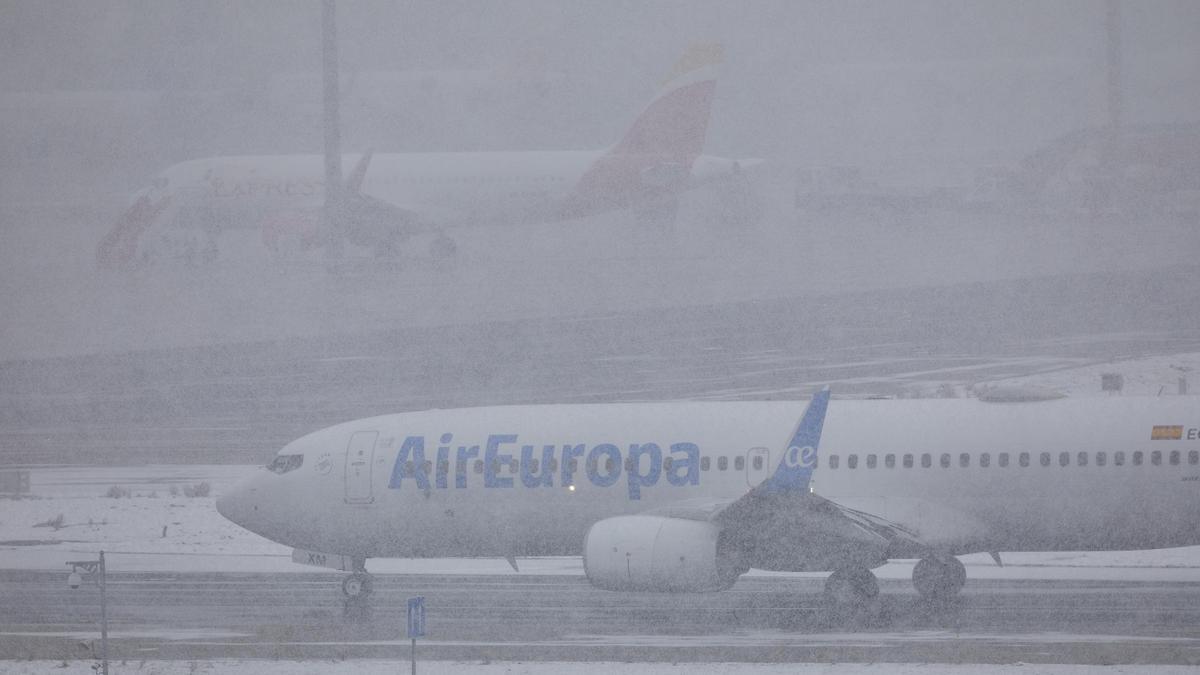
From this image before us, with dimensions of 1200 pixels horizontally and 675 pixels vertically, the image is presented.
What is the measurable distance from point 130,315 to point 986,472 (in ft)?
172

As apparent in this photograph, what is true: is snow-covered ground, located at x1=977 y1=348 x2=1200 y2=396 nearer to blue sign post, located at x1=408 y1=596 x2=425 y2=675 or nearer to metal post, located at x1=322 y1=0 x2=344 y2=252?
blue sign post, located at x1=408 y1=596 x2=425 y2=675

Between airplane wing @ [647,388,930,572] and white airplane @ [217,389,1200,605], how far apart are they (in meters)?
0.03

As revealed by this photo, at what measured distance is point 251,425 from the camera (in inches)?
1730

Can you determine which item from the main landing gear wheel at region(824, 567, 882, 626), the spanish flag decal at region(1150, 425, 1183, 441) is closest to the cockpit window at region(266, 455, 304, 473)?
the main landing gear wheel at region(824, 567, 882, 626)

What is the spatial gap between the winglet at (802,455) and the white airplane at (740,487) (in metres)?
0.03

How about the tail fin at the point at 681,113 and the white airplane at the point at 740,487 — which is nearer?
the white airplane at the point at 740,487

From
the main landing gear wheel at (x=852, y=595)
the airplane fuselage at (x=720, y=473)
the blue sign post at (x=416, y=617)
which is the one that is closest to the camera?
the blue sign post at (x=416, y=617)

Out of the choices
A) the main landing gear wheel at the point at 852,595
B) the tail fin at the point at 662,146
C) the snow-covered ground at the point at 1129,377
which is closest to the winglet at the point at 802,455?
the main landing gear wheel at the point at 852,595

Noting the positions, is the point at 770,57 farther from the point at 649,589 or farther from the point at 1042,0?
the point at 649,589

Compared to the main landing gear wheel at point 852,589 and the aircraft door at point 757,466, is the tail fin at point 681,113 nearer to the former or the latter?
the aircraft door at point 757,466

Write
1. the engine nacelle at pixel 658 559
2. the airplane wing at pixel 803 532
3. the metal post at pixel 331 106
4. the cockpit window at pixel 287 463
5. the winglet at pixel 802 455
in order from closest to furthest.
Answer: the winglet at pixel 802 455 → the engine nacelle at pixel 658 559 → the airplane wing at pixel 803 532 → the cockpit window at pixel 287 463 → the metal post at pixel 331 106

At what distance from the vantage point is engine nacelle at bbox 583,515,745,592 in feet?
74.6

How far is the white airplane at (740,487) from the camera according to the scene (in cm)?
2328

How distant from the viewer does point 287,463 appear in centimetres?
2669
